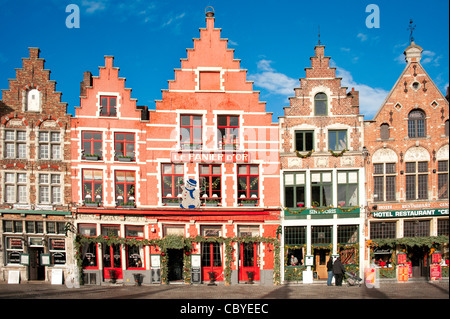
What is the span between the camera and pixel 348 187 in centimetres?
2223

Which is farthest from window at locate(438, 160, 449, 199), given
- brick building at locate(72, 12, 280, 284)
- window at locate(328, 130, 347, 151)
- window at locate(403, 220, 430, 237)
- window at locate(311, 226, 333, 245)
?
brick building at locate(72, 12, 280, 284)

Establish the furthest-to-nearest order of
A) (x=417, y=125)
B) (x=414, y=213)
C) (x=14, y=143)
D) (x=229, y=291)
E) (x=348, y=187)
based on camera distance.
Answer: (x=348, y=187) → (x=417, y=125) → (x=414, y=213) → (x=14, y=143) → (x=229, y=291)

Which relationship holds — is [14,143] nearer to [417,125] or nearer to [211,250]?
[211,250]

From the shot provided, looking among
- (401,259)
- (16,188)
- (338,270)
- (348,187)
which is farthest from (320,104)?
(16,188)

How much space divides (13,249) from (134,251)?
19.1 feet

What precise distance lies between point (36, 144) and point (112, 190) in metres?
4.25

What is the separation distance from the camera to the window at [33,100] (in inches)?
849

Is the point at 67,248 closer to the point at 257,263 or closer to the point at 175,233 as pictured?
the point at 175,233

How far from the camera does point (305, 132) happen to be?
2234 cm

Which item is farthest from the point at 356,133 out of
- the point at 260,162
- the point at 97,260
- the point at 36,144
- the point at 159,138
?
the point at 36,144

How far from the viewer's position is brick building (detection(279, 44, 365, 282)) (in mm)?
21984

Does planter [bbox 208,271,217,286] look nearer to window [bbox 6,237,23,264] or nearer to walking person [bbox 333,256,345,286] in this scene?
walking person [bbox 333,256,345,286]

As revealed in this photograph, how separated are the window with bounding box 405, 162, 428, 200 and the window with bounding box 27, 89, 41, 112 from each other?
18.3 m
